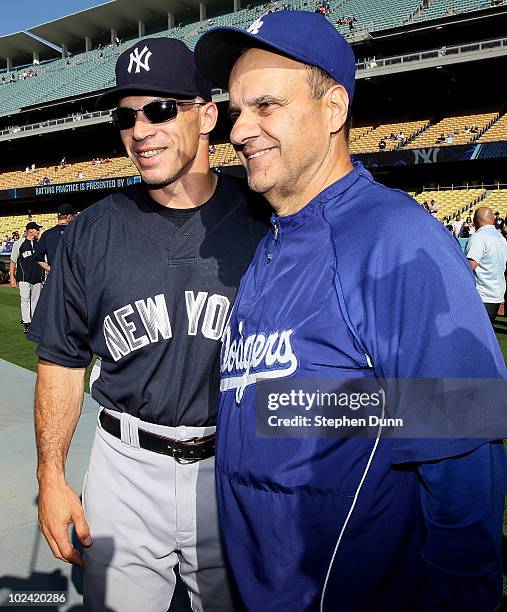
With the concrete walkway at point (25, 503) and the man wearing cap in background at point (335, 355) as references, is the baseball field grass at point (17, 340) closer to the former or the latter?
the concrete walkway at point (25, 503)

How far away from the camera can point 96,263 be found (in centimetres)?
202

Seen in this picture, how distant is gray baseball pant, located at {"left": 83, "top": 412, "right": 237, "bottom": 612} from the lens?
6.39ft

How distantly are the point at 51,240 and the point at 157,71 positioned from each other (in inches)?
286

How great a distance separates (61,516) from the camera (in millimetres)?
1905

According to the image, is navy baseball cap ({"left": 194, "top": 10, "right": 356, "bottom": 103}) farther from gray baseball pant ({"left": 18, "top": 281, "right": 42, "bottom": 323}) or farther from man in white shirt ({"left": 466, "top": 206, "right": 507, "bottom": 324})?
gray baseball pant ({"left": 18, "top": 281, "right": 42, "bottom": 323})

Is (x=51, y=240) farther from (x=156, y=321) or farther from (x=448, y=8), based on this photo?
(x=448, y=8)

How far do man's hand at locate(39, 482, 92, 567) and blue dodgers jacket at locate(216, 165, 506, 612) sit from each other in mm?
664

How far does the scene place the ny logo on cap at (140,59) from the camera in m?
2.02

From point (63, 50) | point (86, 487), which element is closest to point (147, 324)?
point (86, 487)

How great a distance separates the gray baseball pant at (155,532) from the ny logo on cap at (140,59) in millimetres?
1193

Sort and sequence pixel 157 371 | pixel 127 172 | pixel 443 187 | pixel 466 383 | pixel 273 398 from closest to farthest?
pixel 466 383
pixel 273 398
pixel 157 371
pixel 443 187
pixel 127 172

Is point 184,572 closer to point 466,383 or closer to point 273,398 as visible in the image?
point 273,398

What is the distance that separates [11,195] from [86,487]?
38.0m

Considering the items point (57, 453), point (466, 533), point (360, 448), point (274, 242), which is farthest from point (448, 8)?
point (466, 533)
